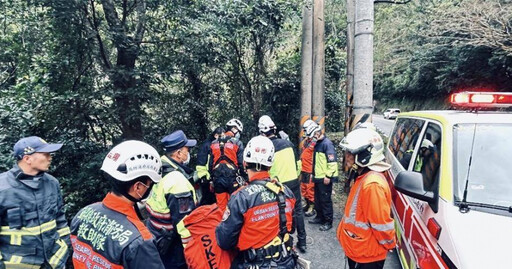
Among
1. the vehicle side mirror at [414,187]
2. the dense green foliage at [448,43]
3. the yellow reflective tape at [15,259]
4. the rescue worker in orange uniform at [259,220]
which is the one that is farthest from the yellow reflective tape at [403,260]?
the dense green foliage at [448,43]

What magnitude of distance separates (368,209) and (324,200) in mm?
2772

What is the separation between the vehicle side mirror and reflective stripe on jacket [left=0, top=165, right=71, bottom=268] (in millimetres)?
3234

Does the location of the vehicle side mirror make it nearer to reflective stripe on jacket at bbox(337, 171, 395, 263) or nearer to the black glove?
reflective stripe on jacket at bbox(337, 171, 395, 263)

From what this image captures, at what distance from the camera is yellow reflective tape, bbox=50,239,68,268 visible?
282cm

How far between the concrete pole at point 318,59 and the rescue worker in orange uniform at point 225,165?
9.20 ft

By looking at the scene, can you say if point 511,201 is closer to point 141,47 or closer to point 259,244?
point 259,244

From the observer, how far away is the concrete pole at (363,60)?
4.95m

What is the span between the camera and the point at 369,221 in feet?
8.32

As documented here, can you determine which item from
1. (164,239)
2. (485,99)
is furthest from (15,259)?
(485,99)

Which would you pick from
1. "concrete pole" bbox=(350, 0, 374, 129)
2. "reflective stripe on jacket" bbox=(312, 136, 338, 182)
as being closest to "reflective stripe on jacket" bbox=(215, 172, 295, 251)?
"reflective stripe on jacket" bbox=(312, 136, 338, 182)

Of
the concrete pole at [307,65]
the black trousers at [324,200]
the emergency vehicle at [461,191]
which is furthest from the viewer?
the concrete pole at [307,65]

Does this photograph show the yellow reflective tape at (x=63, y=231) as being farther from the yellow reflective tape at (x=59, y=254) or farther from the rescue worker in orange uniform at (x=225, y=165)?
the rescue worker in orange uniform at (x=225, y=165)

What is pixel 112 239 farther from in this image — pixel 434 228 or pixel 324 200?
pixel 324 200

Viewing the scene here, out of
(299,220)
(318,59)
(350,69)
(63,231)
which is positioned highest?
(318,59)
